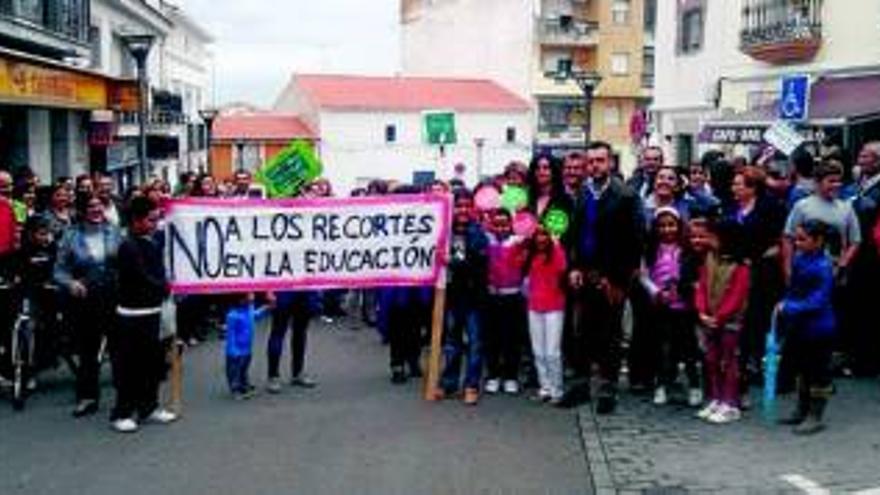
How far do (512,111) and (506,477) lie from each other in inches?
2005

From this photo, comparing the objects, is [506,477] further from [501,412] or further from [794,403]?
[794,403]

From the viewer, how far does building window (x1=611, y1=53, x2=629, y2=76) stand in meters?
60.1

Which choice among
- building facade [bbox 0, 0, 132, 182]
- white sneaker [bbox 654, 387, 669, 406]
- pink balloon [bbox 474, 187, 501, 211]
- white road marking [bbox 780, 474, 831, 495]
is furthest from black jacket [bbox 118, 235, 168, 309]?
building facade [bbox 0, 0, 132, 182]

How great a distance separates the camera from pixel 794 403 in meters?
9.48

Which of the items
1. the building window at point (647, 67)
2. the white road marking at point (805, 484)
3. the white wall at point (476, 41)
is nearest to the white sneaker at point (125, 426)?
the white road marking at point (805, 484)

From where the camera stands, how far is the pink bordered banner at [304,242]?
32.3 feet

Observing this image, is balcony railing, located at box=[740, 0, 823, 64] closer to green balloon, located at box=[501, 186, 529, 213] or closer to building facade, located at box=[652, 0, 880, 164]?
building facade, located at box=[652, 0, 880, 164]

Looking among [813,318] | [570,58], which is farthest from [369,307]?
[570,58]

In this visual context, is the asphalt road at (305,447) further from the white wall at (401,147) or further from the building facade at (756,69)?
the white wall at (401,147)

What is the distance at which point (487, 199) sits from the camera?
1007cm

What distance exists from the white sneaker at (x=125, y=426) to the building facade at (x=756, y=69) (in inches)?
430

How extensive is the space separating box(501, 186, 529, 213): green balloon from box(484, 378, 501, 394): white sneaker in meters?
1.55

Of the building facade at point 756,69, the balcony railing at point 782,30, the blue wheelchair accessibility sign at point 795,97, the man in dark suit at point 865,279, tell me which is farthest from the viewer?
the balcony railing at point 782,30

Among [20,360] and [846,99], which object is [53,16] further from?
[846,99]
